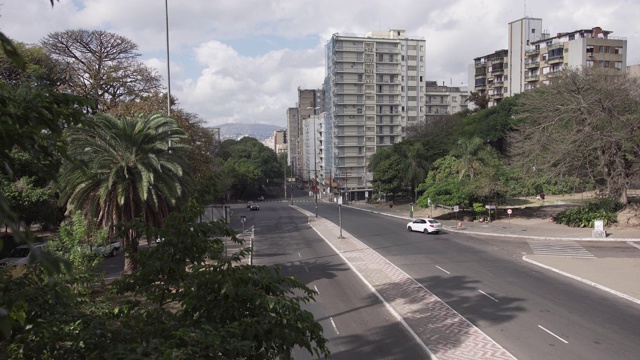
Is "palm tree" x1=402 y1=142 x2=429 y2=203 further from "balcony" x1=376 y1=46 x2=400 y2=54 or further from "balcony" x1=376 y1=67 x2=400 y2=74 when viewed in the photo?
"balcony" x1=376 y1=46 x2=400 y2=54

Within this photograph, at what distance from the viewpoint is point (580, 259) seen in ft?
89.1

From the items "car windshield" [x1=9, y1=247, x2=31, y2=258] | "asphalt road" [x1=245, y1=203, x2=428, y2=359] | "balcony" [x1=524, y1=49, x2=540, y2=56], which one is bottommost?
"asphalt road" [x1=245, y1=203, x2=428, y2=359]

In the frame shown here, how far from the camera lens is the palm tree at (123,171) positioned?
628 inches

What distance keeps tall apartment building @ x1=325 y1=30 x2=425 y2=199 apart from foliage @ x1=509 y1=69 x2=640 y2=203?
52.9 metres

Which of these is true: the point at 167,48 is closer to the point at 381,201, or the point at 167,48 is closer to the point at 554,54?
the point at 381,201

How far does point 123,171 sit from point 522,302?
15.6 metres

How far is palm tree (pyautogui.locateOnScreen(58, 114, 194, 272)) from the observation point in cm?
1595

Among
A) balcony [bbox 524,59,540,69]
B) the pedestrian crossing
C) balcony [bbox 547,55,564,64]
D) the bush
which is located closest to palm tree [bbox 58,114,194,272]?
the pedestrian crossing

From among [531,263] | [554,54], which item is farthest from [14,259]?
[554,54]

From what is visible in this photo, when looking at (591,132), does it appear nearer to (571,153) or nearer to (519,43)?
(571,153)

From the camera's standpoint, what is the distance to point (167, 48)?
22766mm

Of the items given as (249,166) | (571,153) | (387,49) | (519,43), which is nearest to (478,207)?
(571,153)

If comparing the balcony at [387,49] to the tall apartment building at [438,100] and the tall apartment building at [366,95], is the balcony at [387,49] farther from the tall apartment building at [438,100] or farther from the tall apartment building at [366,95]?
the tall apartment building at [438,100]

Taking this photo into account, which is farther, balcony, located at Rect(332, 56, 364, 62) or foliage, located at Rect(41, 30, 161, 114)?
balcony, located at Rect(332, 56, 364, 62)
